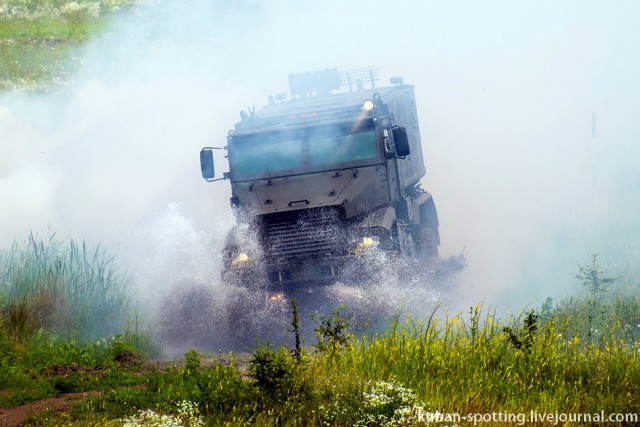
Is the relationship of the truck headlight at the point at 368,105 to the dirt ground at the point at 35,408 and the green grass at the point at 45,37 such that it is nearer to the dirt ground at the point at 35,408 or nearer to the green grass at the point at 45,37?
the dirt ground at the point at 35,408

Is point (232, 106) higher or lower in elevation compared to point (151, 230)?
higher

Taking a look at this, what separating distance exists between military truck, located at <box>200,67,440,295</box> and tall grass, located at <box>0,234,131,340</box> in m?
1.65

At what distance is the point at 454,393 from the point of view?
873cm

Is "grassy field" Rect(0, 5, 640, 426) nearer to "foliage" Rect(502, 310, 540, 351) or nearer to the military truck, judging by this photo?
"foliage" Rect(502, 310, 540, 351)

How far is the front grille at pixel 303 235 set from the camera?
48.7 ft

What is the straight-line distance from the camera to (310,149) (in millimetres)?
16141

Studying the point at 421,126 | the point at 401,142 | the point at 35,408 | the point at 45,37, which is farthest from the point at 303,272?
the point at 45,37

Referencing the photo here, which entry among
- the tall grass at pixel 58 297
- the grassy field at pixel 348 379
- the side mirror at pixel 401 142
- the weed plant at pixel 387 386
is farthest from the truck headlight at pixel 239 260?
the weed plant at pixel 387 386

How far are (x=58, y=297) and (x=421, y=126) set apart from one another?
1535 cm

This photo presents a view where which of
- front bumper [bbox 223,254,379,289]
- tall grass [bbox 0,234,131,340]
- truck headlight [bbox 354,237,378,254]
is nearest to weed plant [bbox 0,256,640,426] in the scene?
tall grass [bbox 0,234,131,340]

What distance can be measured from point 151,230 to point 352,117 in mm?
5585

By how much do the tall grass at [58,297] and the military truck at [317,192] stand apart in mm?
1647

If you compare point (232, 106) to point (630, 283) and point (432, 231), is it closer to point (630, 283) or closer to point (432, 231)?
point (432, 231)

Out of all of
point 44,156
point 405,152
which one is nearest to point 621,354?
point 405,152
